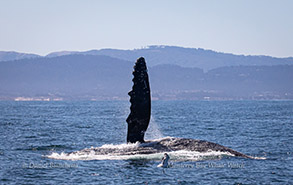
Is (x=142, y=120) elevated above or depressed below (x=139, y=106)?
below

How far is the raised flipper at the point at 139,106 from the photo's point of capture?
32.2 metres

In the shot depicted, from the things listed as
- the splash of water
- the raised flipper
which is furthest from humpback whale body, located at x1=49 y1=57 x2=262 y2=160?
the splash of water

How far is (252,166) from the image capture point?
3008 cm

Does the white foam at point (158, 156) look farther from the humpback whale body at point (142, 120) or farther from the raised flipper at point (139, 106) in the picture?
the raised flipper at point (139, 106)

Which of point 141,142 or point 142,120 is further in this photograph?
point 142,120

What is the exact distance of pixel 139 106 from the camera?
3231 cm

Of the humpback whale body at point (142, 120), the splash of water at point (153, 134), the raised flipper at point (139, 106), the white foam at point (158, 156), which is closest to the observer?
the white foam at point (158, 156)

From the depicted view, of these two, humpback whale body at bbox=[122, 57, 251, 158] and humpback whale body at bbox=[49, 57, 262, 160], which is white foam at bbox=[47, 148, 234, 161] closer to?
humpback whale body at bbox=[49, 57, 262, 160]

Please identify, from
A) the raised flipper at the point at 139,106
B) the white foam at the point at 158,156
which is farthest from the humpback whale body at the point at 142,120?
the white foam at the point at 158,156

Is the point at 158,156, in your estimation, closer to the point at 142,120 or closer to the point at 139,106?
the point at 142,120

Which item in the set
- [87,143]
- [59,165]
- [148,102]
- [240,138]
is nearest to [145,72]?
[148,102]

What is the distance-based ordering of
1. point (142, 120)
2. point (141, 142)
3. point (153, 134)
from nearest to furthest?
point (141, 142), point (142, 120), point (153, 134)

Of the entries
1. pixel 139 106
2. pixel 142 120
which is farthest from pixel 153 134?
pixel 139 106

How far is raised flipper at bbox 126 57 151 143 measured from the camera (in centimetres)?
3225
